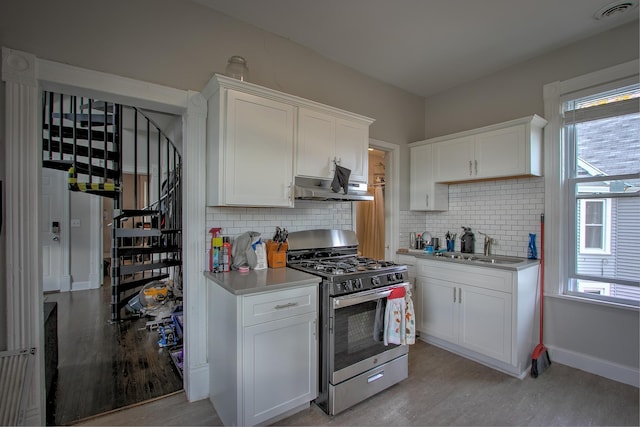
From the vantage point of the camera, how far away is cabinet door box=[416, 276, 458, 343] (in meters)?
2.96

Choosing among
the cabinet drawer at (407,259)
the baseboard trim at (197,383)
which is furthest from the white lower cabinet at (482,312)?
the baseboard trim at (197,383)

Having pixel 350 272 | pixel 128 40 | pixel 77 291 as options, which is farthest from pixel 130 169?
pixel 350 272

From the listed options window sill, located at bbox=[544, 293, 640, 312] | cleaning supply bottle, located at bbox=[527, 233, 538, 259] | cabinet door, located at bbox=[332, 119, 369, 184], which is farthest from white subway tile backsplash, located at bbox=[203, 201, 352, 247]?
window sill, located at bbox=[544, 293, 640, 312]

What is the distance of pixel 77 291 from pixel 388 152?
5.67 meters

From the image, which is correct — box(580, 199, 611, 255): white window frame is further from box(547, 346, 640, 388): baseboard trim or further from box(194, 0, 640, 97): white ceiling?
box(194, 0, 640, 97): white ceiling

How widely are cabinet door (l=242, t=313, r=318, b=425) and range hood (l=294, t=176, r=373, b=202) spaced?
3.07 ft

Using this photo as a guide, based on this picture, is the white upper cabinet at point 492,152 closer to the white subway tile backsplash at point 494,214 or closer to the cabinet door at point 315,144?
the white subway tile backsplash at point 494,214

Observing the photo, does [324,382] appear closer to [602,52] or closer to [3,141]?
[3,141]

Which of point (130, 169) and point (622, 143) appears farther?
point (130, 169)

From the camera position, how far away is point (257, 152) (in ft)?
7.44

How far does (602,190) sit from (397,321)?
222cm

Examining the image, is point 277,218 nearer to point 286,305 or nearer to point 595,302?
point 286,305

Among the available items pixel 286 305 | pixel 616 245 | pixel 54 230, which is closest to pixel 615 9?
pixel 616 245

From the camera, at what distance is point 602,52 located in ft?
8.71
